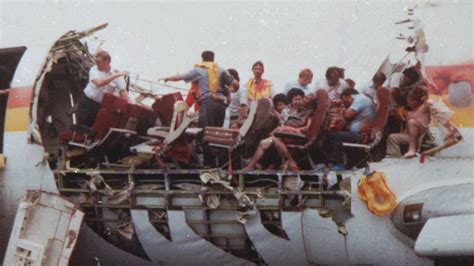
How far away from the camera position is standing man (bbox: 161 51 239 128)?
1022 cm

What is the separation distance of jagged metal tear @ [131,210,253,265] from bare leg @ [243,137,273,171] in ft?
3.22

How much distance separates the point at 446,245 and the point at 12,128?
5129 millimetres

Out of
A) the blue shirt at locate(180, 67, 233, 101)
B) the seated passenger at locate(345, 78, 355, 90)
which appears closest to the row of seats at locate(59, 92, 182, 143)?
the blue shirt at locate(180, 67, 233, 101)

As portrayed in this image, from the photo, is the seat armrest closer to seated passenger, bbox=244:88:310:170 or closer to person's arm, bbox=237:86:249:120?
person's arm, bbox=237:86:249:120

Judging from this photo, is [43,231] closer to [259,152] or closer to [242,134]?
[242,134]

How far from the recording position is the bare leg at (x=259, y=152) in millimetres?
10008

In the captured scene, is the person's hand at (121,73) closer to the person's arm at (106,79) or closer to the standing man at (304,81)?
the person's arm at (106,79)

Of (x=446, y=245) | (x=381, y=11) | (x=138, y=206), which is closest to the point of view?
(x=446, y=245)

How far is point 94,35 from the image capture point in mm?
10734

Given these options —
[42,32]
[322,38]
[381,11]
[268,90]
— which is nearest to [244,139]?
[268,90]

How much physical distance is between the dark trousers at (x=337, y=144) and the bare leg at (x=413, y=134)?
0.61 meters

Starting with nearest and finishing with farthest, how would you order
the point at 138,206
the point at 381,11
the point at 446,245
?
the point at 446,245
the point at 381,11
the point at 138,206

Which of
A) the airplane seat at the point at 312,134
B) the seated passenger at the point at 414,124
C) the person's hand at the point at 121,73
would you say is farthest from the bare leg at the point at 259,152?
the person's hand at the point at 121,73

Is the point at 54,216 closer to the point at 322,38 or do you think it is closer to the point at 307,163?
the point at 307,163
